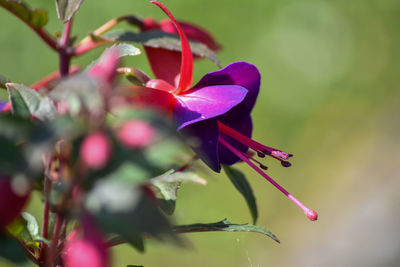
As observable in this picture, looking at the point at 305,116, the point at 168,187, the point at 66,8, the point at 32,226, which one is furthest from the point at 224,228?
the point at 305,116

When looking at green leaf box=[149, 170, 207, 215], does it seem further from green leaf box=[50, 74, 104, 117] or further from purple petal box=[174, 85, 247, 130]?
green leaf box=[50, 74, 104, 117]

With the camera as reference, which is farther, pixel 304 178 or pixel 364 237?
pixel 304 178

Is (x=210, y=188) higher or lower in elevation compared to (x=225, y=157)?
lower

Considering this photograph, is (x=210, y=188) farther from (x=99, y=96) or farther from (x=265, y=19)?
(x=99, y=96)

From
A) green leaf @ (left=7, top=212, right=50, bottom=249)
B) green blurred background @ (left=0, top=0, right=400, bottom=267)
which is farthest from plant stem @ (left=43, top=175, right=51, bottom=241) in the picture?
green blurred background @ (left=0, top=0, right=400, bottom=267)

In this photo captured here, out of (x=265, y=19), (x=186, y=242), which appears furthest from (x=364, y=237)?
(x=186, y=242)

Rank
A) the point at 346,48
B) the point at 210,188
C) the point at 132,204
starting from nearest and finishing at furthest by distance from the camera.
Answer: the point at 132,204, the point at 210,188, the point at 346,48

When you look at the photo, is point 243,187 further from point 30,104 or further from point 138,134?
point 138,134
